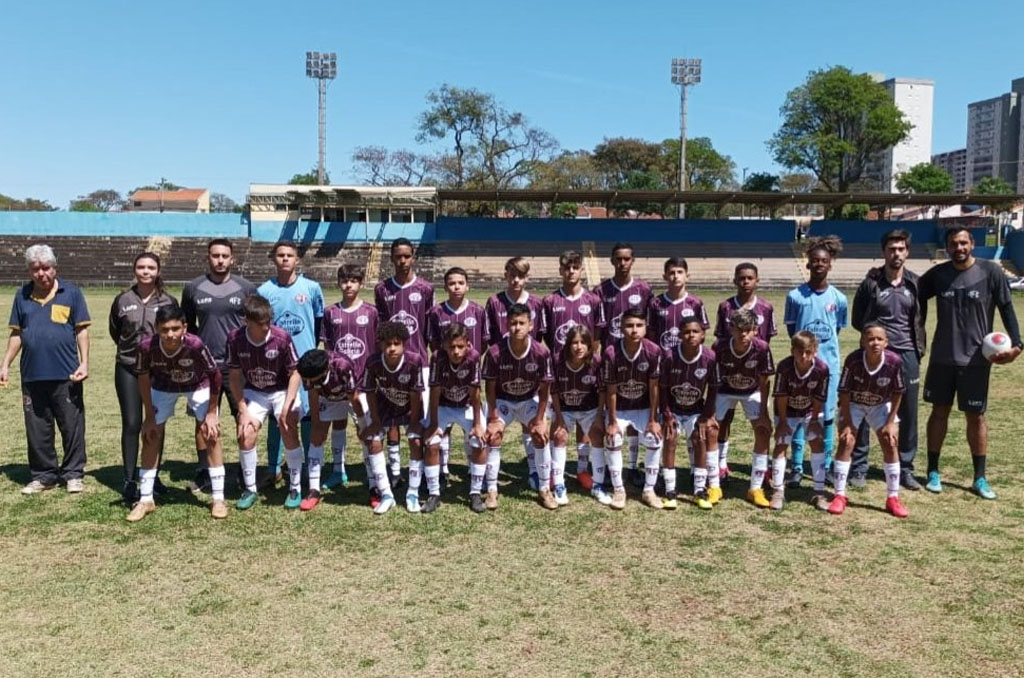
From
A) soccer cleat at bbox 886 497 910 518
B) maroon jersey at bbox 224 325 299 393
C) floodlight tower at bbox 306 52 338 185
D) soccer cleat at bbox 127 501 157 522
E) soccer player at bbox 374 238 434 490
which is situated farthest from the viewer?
floodlight tower at bbox 306 52 338 185

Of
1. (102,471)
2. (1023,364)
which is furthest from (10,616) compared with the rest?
(1023,364)

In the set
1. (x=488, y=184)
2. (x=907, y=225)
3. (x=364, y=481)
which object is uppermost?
(x=488, y=184)

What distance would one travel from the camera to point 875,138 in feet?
193

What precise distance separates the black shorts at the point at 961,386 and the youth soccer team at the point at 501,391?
966 millimetres

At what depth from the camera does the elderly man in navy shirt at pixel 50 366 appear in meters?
6.19

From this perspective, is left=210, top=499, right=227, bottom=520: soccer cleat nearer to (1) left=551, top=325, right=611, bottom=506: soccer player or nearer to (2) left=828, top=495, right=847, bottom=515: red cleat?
(1) left=551, top=325, right=611, bottom=506: soccer player

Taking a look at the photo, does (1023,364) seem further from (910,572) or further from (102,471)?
(102,471)

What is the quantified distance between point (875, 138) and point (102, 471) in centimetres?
6381

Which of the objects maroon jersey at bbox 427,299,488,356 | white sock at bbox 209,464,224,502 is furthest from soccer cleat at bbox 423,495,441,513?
white sock at bbox 209,464,224,502

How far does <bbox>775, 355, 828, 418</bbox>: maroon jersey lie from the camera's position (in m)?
6.09

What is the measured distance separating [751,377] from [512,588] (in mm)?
2884

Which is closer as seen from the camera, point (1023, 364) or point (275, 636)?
point (275, 636)

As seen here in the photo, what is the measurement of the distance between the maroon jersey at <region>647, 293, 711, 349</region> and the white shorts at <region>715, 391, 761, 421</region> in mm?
673

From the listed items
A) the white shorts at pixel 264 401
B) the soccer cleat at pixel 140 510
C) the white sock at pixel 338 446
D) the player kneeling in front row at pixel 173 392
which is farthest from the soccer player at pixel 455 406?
the soccer cleat at pixel 140 510
